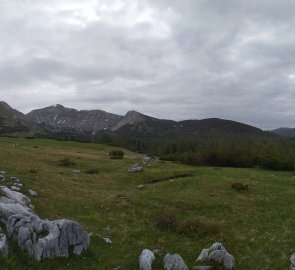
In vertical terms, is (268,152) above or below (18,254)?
above

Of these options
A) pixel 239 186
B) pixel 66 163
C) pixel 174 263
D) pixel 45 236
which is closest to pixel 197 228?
pixel 174 263

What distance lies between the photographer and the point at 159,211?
1484 inches

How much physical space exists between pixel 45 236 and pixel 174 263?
7.85 m

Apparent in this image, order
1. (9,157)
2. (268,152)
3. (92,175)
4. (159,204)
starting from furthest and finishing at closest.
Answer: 1. (268,152)
2. (9,157)
3. (92,175)
4. (159,204)

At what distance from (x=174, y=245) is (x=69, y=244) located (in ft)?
27.8

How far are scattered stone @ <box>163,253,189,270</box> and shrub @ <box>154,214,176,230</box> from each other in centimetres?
913

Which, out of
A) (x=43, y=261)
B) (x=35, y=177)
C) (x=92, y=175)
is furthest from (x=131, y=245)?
(x=92, y=175)

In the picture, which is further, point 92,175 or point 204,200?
point 92,175

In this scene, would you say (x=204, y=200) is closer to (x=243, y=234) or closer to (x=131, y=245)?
(x=243, y=234)

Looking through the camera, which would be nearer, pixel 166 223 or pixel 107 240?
pixel 107 240

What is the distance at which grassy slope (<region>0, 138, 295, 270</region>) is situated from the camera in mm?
25906

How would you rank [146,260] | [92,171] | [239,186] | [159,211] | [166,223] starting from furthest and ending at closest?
1. [92,171]
2. [239,186]
3. [159,211]
4. [166,223]
5. [146,260]

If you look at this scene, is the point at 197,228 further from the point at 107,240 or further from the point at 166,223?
the point at 107,240

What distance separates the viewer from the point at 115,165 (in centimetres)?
6731
